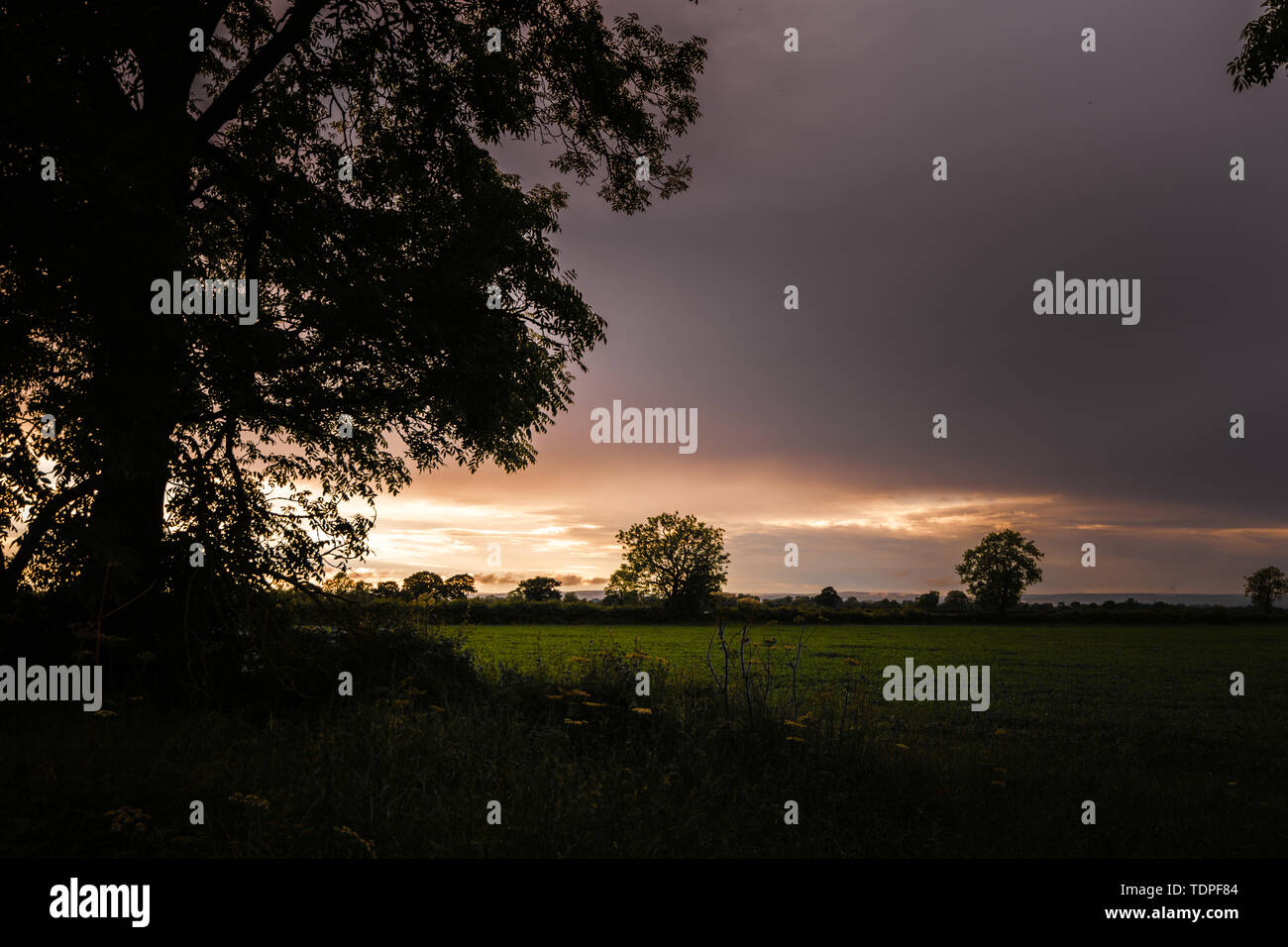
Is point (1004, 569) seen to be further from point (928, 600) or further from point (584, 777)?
point (584, 777)

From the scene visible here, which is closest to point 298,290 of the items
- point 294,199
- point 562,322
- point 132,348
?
point 294,199

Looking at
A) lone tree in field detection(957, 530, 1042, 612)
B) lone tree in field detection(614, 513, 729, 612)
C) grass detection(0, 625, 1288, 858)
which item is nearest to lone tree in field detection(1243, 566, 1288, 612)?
lone tree in field detection(957, 530, 1042, 612)

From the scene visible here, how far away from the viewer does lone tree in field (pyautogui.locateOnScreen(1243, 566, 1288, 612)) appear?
107 metres

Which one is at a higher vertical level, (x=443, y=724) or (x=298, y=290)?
(x=298, y=290)

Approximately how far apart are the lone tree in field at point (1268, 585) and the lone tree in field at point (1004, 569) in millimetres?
45148

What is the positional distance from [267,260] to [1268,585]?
468 feet

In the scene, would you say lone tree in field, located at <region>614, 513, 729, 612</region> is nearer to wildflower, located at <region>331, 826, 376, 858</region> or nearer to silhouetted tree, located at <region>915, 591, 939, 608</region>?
silhouetted tree, located at <region>915, 591, 939, 608</region>

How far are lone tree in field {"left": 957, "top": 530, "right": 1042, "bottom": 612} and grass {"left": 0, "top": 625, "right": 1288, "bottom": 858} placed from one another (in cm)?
8603

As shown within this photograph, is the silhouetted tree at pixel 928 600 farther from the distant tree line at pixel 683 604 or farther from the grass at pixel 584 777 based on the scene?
the grass at pixel 584 777

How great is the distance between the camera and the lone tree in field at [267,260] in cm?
809

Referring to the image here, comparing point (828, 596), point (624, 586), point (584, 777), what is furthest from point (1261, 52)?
point (828, 596)
